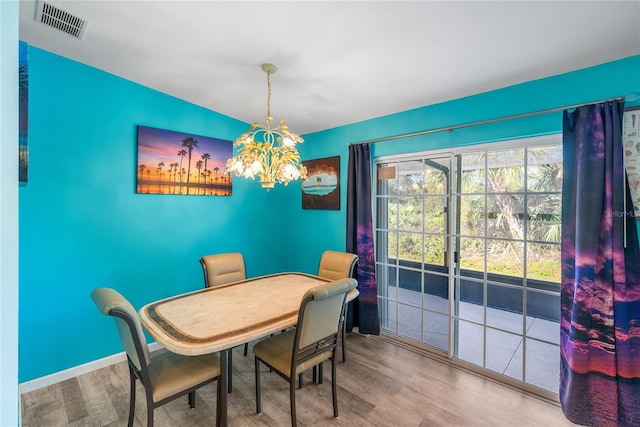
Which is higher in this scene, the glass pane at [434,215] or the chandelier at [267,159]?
the chandelier at [267,159]

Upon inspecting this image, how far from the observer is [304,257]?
399 centimetres

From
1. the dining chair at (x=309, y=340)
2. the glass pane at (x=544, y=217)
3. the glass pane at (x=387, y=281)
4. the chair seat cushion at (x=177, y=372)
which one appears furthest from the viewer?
the glass pane at (x=387, y=281)

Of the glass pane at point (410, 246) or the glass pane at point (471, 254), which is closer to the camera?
the glass pane at point (471, 254)

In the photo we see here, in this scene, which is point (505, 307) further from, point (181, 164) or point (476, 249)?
point (181, 164)

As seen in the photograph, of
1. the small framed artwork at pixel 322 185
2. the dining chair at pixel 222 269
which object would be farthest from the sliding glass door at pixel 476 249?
the dining chair at pixel 222 269

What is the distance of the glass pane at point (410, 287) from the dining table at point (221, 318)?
100 centimetres

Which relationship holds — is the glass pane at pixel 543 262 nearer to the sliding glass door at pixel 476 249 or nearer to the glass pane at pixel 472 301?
the sliding glass door at pixel 476 249

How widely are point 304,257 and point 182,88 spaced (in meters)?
2.54

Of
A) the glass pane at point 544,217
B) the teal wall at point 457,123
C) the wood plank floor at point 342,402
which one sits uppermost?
the teal wall at point 457,123

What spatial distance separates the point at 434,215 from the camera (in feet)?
9.37

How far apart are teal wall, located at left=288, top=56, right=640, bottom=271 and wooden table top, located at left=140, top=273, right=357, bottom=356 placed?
1.41 m

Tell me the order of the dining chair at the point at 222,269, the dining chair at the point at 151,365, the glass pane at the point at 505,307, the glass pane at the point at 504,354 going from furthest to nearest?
the glass pane at the point at 505,307 < the dining chair at the point at 222,269 < the glass pane at the point at 504,354 < the dining chair at the point at 151,365

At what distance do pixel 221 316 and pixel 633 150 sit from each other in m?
2.97

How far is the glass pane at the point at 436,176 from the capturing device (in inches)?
109
